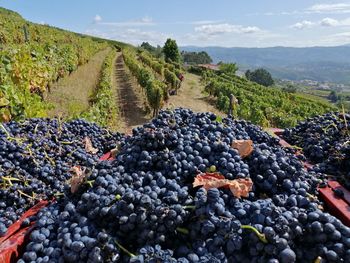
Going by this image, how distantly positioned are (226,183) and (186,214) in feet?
0.99

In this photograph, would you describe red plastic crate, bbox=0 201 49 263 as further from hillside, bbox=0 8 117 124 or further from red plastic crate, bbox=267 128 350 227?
hillside, bbox=0 8 117 124

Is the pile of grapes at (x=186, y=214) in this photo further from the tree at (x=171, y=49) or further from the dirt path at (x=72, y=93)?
the tree at (x=171, y=49)

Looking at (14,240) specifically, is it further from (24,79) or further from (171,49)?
(171,49)

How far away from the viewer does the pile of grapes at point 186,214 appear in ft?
5.83

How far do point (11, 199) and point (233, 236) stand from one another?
1.77 m

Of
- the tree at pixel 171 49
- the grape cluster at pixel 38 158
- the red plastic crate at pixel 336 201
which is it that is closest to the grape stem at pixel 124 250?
the grape cluster at pixel 38 158

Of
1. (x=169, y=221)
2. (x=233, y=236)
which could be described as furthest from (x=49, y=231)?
(x=233, y=236)

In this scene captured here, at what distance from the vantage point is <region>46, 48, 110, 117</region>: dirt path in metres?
14.7

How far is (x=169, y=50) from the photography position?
2594 inches

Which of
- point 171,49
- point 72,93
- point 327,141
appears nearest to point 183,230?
point 327,141

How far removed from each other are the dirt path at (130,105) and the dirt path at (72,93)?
180cm

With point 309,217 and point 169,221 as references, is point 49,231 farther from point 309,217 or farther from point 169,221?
point 309,217

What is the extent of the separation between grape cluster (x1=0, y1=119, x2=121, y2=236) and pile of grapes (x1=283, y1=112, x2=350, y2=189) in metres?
1.73

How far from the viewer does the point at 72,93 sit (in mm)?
19484
